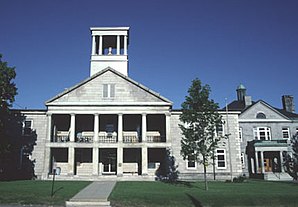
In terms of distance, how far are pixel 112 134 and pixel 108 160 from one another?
3323 mm

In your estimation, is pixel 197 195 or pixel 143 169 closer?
pixel 197 195

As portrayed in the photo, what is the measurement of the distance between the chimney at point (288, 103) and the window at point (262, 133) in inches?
298

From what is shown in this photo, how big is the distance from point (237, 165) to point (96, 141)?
1717cm

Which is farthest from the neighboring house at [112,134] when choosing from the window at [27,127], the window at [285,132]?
the window at [285,132]

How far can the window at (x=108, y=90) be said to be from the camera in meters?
33.0

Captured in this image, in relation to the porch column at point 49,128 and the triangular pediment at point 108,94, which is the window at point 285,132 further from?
the porch column at point 49,128

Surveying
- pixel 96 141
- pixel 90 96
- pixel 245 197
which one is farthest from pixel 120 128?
pixel 245 197

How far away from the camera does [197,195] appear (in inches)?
705

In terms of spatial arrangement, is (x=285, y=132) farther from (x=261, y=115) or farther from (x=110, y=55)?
(x=110, y=55)

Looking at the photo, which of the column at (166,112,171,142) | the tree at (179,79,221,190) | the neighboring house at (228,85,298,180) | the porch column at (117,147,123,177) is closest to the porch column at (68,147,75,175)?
the porch column at (117,147,123,177)

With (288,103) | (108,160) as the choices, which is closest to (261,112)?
(288,103)

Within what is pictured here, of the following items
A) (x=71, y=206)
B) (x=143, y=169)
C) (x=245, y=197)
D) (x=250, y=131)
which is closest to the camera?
(x=71, y=206)

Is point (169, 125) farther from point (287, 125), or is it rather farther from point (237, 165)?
point (287, 125)

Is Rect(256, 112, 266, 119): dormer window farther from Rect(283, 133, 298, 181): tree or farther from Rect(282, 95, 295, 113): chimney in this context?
Rect(282, 95, 295, 113): chimney
